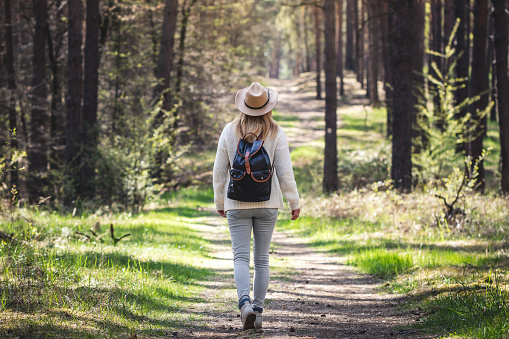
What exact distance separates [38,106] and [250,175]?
15.9 meters

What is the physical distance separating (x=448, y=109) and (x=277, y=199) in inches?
361

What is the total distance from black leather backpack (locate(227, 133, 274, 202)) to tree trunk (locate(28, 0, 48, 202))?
15344 mm

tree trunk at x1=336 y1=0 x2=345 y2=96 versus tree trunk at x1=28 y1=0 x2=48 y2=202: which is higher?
tree trunk at x1=336 y1=0 x2=345 y2=96

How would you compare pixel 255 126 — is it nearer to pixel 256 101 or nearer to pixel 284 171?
pixel 256 101

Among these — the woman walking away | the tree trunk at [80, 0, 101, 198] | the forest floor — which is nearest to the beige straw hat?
the woman walking away

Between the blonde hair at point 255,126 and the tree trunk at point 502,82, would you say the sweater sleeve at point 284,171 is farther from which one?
the tree trunk at point 502,82

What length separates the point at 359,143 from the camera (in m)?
32.9

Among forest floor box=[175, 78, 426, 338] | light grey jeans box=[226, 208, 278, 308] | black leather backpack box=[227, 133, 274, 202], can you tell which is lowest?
forest floor box=[175, 78, 426, 338]

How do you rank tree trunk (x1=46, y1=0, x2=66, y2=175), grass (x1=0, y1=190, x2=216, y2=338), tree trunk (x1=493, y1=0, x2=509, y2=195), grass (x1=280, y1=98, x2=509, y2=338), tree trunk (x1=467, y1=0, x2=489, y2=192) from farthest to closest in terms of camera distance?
tree trunk (x1=46, y1=0, x2=66, y2=175) < tree trunk (x1=467, y1=0, x2=489, y2=192) < tree trunk (x1=493, y1=0, x2=509, y2=195) < grass (x1=280, y1=98, x2=509, y2=338) < grass (x1=0, y1=190, x2=216, y2=338)

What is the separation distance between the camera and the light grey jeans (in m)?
5.33

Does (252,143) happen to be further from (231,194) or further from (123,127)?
(123,127)

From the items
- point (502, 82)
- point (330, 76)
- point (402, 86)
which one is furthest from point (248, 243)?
point (330, 76)

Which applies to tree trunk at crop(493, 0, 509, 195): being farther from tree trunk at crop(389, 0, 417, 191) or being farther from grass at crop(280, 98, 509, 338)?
tree trunk at crop(389, 0, 417, 191)

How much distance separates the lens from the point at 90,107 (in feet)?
60.0
